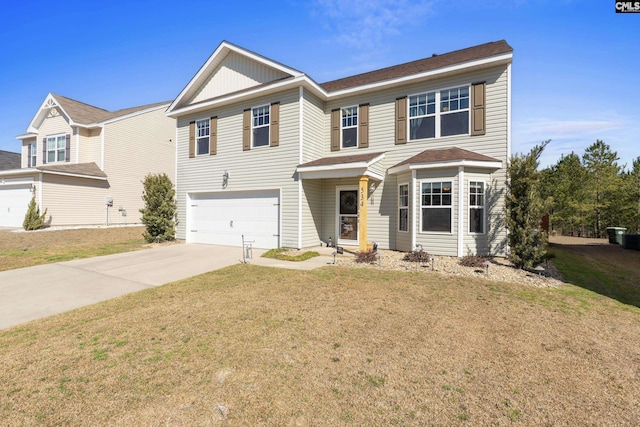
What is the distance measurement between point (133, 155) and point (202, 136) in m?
11.0

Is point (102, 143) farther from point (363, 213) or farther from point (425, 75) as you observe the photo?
point (425, 75)

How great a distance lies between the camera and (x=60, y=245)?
1324 cm

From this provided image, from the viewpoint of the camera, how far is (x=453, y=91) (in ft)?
34.8

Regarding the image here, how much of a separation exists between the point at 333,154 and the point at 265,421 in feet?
36.2

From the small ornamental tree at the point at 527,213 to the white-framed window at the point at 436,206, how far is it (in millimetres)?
1799

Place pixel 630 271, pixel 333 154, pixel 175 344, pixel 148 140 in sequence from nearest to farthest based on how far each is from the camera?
1. pixel 175 344
2. pixel 630 271
3. pixel 333 154
4. pixel 148 140

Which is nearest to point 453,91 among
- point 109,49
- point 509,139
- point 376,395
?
point 509,139

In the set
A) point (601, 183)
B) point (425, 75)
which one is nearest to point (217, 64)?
point (425, 75)

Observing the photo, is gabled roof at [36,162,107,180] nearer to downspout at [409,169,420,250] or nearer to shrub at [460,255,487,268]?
downspout at [409,169,420,250]

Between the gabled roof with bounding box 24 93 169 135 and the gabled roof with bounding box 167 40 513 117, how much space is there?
1000cm

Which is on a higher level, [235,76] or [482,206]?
[235,76]

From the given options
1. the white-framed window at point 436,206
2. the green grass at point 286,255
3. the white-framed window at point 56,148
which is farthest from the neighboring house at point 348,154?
the white-framed window at point 56,148

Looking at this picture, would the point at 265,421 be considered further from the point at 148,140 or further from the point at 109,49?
the point at 148,140

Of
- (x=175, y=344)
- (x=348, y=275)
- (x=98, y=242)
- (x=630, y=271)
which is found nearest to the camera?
(x=175, y=344)
